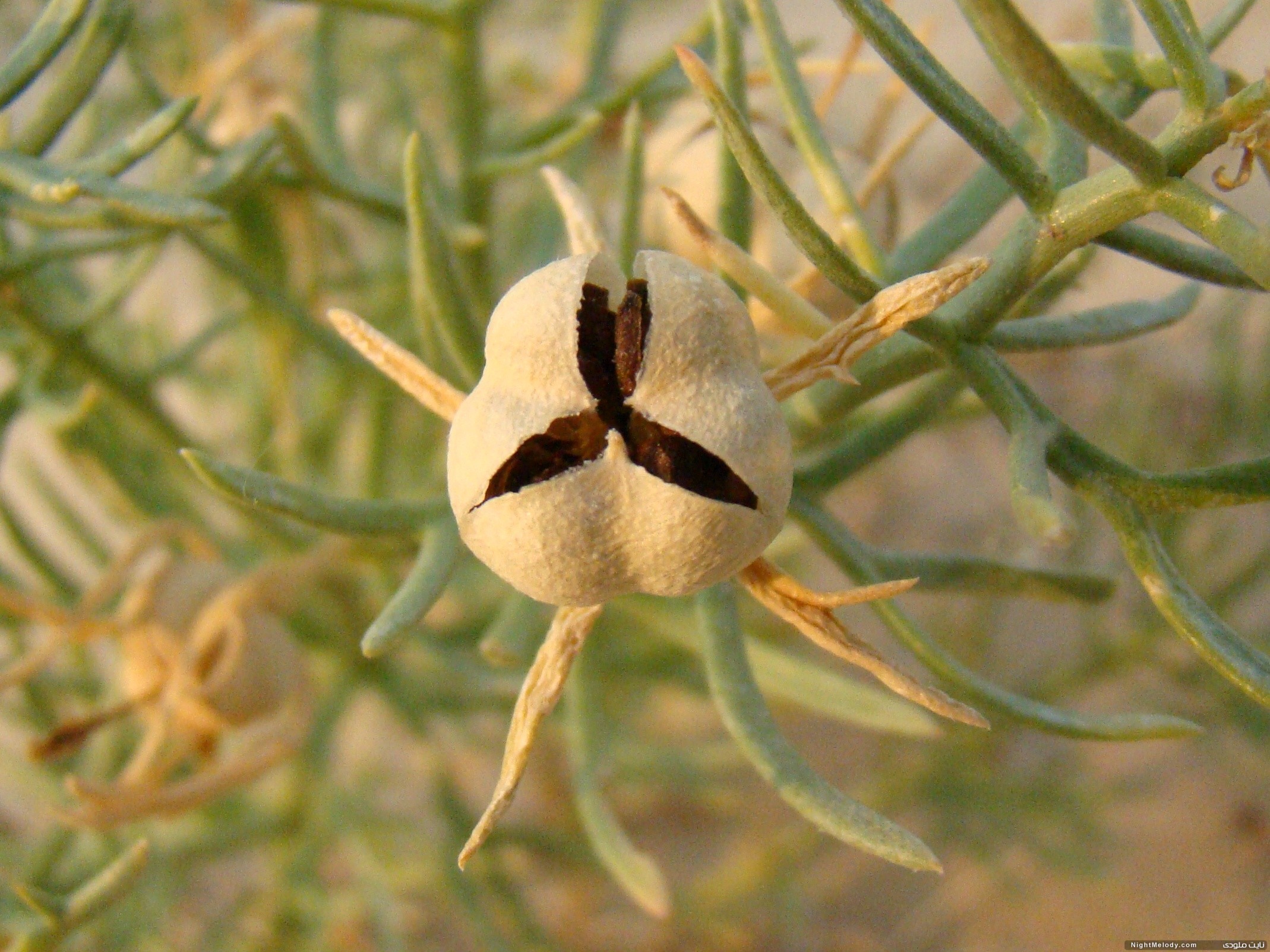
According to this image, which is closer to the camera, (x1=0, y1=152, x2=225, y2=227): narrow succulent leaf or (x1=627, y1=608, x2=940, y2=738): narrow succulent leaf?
(x1=0, y1=152, x2=225, y2=227): narrow succulent leaf

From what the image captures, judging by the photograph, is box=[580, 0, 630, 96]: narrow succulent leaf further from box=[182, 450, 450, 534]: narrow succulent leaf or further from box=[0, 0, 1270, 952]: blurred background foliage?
box=[182, 450, 450, 534]: narrow succulent leaf

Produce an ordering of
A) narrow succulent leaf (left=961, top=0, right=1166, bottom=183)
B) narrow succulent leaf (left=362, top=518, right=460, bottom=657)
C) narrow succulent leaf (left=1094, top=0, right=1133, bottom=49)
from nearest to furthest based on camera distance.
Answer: narrow succulent leaf (left=961, top=0, right=1166, bottom=183) < narrow succulent leaf (left=362, top=518, right=460, bottom=657) < narrow succulent leaf (left=1094, top=0, right=1133, bottom=49)

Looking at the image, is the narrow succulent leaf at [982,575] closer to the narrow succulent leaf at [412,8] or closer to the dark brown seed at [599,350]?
the dark brown seed at [599,350]

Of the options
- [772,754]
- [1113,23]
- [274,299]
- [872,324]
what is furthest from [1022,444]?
[274,299]

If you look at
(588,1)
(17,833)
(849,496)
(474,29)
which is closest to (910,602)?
(849,496)

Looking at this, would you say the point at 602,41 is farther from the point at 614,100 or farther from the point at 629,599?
the point at 629,599

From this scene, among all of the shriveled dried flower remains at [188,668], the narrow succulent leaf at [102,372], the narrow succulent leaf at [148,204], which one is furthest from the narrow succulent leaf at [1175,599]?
the narrow succulent leaf at [102,372]

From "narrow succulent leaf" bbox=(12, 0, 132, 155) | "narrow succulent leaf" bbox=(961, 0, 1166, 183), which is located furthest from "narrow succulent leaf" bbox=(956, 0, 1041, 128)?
"narrow succulent leaf" bbox=(12, 0, 132, 155)

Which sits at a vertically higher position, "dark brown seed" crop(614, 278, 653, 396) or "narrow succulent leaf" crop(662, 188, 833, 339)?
"dark brown seed" crop(614, 278, 653, 396)
